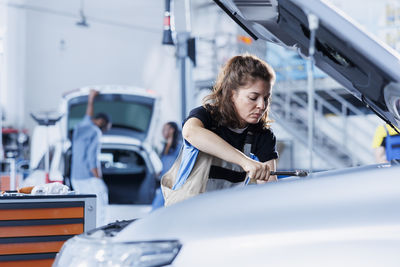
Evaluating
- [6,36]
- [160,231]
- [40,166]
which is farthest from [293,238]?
[6,36]

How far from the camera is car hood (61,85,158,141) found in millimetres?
9586

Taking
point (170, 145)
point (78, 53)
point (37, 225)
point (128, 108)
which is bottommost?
point (170, 145)

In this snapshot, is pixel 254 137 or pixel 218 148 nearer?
pixel 218 148

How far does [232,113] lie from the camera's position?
222 cm

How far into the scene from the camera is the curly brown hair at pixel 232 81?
218 cm

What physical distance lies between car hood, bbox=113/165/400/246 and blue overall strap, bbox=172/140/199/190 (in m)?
0.65

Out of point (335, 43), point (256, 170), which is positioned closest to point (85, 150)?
point (256, 170)

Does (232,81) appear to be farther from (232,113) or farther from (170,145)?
(170,145)

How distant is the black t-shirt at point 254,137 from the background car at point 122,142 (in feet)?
21.6

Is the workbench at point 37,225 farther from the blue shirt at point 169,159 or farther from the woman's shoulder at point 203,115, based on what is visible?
the blue shirt at point 169,159

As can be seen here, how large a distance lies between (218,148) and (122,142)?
7412 millimetres

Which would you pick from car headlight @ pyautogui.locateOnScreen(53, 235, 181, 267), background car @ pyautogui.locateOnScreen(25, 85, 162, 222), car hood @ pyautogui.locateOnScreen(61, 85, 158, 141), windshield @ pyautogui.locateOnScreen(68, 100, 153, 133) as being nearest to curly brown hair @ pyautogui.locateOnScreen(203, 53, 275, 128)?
car headlight @ pyautogui.locateOnScreen(53, 235, 181, 267)

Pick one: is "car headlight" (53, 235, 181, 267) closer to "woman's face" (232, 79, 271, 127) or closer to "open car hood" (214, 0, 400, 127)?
"open car hood" (214, 0, 400, 127)

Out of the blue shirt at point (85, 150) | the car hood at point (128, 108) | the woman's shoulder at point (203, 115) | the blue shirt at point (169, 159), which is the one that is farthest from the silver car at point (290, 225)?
the car hood at point (128, 108)
